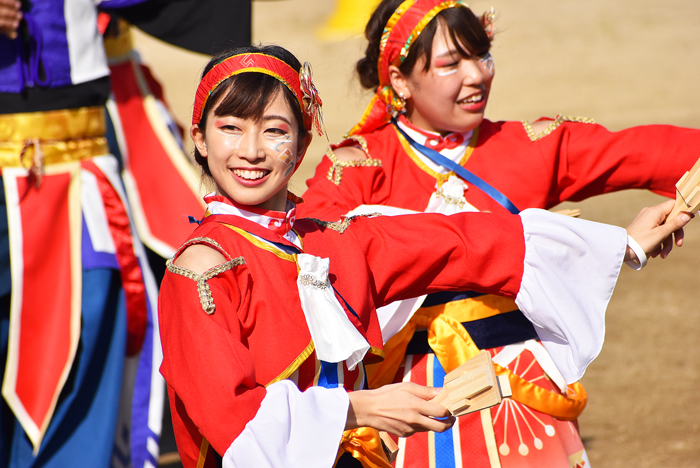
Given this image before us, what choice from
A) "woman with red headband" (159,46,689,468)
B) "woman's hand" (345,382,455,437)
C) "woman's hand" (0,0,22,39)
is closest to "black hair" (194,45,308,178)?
"woman with red headband" (159,46,689,468)

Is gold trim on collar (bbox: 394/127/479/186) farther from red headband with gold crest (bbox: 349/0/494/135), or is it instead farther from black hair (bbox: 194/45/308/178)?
black hair (bbox: 194/45/308/178)

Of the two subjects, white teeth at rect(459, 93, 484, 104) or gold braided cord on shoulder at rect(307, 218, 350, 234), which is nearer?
gold braided cord on shoulder at rect(307, 218, 350, 234)

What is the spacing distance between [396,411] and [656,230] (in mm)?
807

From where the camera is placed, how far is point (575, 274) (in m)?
1.89

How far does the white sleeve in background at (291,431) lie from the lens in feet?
4.64

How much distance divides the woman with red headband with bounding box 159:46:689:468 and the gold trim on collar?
0.41 metres

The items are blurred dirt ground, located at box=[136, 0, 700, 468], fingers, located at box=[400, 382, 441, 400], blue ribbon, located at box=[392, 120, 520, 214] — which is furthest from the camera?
blurred dirt ground, located at box=[136, 0, 700, 468]

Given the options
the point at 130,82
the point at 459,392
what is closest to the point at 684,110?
the point at 130,82

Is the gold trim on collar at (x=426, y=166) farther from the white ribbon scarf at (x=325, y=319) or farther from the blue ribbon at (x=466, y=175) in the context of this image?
the white ribbon scarf at (x=325, y=319)

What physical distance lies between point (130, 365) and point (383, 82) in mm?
1566

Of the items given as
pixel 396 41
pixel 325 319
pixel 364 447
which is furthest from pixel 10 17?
pixel 364 447

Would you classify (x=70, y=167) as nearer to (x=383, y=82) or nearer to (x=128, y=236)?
(x=128, y=236)

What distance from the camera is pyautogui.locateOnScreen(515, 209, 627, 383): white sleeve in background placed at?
188 centimetres

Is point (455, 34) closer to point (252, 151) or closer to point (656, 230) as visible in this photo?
point (656, 230)
